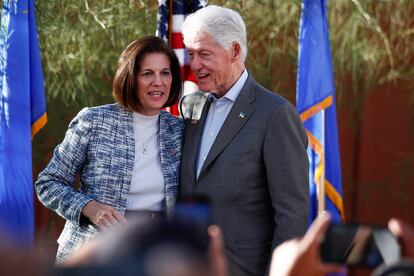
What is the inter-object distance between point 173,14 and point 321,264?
2.87 meters

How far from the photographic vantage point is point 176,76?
2.77 m

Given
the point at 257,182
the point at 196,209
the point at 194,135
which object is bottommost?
the point at 257,182

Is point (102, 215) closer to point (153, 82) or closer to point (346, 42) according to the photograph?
point (153, 82)

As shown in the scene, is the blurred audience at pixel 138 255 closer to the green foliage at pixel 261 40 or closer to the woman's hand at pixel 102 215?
the woman's hand at pixel 102 215

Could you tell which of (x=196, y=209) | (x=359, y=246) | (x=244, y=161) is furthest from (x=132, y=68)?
(x=196, y=209)

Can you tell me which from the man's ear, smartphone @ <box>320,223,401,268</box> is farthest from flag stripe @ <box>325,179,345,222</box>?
smartphone @ <box>320,223,401,268</box>

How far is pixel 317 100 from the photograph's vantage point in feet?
13.7

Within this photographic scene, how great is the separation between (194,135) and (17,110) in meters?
1.29

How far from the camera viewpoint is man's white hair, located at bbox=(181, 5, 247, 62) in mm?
2691

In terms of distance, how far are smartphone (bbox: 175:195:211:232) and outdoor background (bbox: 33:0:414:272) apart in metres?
3.57

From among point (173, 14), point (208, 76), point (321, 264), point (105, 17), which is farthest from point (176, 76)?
point (105, 17)

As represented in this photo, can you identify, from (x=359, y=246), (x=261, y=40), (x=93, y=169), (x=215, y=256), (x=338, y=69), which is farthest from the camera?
(x=338, y=69)

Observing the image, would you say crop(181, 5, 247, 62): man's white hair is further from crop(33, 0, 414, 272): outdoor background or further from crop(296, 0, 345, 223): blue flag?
crop(33, 0, 414, 272): outdoor background

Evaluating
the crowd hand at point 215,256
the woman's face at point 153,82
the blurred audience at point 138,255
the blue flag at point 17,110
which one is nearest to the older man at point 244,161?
the woman's face at point 153,82
